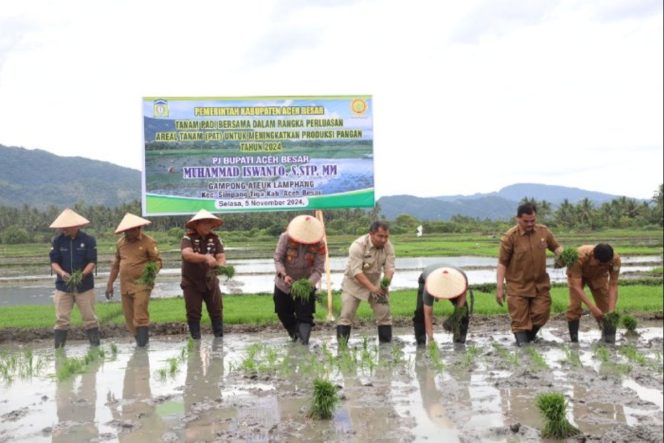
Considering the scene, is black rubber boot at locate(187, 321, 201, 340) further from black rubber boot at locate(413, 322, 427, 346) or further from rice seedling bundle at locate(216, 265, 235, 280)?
black rubber boot at locate(413, 322, 427, 346)

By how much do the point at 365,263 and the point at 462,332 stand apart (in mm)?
1336

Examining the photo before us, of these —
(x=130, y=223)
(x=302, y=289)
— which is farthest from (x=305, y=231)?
(x=130, y=223)

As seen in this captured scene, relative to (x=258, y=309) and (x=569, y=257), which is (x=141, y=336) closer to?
(x=258, y=309)

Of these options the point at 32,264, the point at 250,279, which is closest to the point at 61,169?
the point at 32,264

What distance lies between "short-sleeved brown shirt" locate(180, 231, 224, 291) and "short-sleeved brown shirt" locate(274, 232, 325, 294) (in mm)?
829

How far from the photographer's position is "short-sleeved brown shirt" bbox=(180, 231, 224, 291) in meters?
8.12

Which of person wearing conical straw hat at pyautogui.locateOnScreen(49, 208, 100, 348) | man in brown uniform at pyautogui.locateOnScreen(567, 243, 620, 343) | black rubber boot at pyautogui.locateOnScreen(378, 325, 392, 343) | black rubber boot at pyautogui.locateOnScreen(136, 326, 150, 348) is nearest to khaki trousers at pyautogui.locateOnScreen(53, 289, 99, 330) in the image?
person wearing conical straw hat at pyautogui.locateOnScreen(49, 208, 100, 348)

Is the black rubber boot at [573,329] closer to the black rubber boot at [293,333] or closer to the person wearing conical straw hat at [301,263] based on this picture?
the person wearing conical straw hat at [301,263]

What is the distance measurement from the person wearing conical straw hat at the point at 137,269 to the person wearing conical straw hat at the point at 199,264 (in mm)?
385

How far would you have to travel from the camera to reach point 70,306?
26.2 ft

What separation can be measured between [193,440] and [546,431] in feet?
7.00

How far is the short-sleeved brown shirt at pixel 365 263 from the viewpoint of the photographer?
7547 mm

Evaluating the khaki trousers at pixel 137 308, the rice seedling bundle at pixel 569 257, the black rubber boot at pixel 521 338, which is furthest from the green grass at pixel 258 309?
the rice seedling bundle at pixel 569 257

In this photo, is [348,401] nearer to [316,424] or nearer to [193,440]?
[316,424]
